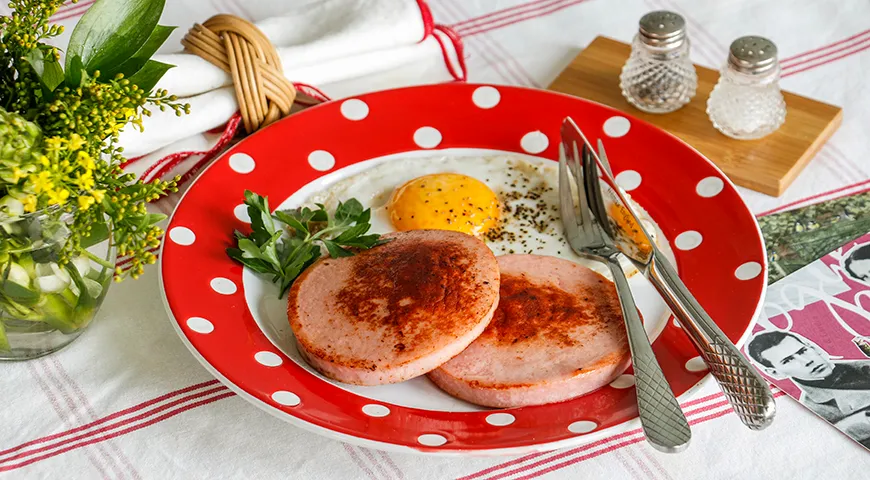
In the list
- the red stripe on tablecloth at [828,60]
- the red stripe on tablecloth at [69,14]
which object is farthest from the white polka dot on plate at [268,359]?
the red stripe on tablecloth at [828,60]

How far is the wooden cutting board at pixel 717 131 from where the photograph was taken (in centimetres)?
222

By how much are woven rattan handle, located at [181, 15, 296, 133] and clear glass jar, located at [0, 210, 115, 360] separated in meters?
0.59

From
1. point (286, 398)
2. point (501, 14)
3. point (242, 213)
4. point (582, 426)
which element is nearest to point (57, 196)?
point (286, 398)

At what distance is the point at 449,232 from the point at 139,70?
67 centimetres

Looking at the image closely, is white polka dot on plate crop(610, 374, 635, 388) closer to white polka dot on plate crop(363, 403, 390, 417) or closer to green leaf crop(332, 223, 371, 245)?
white polka dot on plate crop(363, 403, 390, 417)

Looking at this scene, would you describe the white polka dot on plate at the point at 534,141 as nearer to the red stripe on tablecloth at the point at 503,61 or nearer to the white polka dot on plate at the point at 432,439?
the red stripe on tablecloth at the point at 503,61

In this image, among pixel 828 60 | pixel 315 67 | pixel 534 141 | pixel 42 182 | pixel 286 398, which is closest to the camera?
pixel 42 182

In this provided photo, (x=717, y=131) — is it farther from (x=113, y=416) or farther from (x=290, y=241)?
(x=113, y=416)

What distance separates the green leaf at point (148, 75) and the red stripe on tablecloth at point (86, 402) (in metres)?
0.59

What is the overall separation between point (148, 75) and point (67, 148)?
13.0 inches

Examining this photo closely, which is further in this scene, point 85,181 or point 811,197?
point 811,197

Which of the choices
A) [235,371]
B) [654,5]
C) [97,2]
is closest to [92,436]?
[235,371]

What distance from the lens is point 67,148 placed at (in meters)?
1.30

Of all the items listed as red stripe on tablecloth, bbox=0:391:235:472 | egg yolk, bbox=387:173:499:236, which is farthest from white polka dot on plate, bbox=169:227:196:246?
egg yolk, bbox=387:173:499:236
